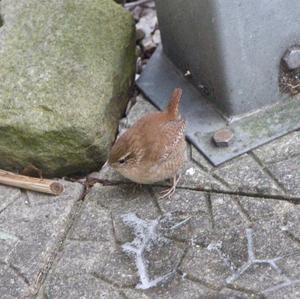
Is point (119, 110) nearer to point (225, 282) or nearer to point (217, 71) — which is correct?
point (217, 71)

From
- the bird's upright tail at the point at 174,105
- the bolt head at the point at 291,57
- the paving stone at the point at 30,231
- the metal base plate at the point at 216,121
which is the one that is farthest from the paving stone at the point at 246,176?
the paving stone at the point at 30,231

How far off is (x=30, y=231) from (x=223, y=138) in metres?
1.27

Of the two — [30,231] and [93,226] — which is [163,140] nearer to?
[93,226]

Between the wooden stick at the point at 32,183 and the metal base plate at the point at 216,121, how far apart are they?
89cm

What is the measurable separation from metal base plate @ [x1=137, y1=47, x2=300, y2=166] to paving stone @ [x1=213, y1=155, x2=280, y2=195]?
53mm

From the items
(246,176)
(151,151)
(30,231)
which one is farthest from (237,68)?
(30,231)

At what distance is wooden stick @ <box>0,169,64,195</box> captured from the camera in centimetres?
414

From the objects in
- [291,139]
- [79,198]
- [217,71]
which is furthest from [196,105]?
[79,198]

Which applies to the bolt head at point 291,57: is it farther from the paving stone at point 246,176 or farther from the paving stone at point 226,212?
the paving stone at point 226,212

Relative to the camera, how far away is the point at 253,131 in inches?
169

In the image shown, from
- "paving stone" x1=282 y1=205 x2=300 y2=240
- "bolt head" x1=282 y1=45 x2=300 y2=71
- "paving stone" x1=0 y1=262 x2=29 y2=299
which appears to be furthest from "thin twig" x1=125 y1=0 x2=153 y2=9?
"paving stone" x1=0 y1=262 x2=29 y2=299

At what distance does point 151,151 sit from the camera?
3.92 meters

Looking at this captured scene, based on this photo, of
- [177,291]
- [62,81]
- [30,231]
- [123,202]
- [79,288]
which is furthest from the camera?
[62,81]

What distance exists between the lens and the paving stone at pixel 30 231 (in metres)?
3.67
